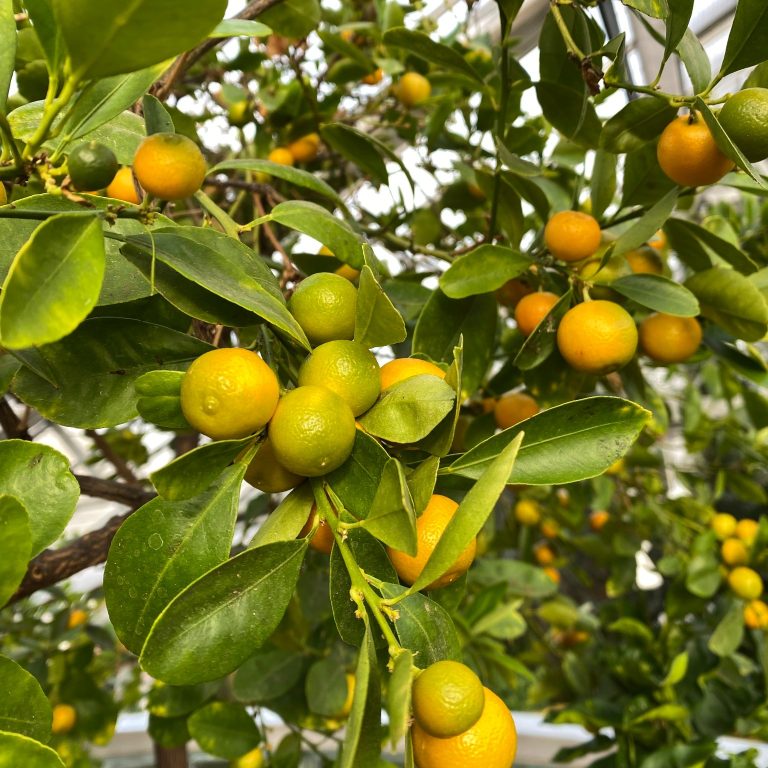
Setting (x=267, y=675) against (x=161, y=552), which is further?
(x=267, y=675)

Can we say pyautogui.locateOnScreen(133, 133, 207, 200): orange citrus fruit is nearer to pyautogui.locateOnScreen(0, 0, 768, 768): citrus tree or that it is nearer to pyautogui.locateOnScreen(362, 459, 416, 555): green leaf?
pyautogui.locateOnScreen(0, 0, 768, 768): citrus tree

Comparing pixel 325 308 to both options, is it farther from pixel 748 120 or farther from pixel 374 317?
pixel 748 120

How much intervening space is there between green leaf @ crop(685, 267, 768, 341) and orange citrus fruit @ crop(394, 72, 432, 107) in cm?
71

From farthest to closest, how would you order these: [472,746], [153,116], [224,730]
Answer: [224,730] → [153,116] → [472,746]

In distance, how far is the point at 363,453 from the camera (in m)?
0.43

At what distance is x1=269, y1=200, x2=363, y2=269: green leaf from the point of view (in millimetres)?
529

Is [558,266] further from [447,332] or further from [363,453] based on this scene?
[363,453]

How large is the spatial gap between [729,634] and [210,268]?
1.26 m

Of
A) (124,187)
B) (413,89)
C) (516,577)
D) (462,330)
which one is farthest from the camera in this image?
(516,577)

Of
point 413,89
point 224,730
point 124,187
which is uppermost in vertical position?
point 124,187

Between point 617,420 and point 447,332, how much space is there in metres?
0.28

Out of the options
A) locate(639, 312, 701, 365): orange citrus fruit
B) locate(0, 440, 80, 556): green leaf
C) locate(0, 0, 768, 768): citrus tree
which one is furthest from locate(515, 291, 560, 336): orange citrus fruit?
locate(0, 440, 80, 556): green leaf

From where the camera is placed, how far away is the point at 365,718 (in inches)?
14.2

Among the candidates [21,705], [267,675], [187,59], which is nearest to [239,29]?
[187,59]
